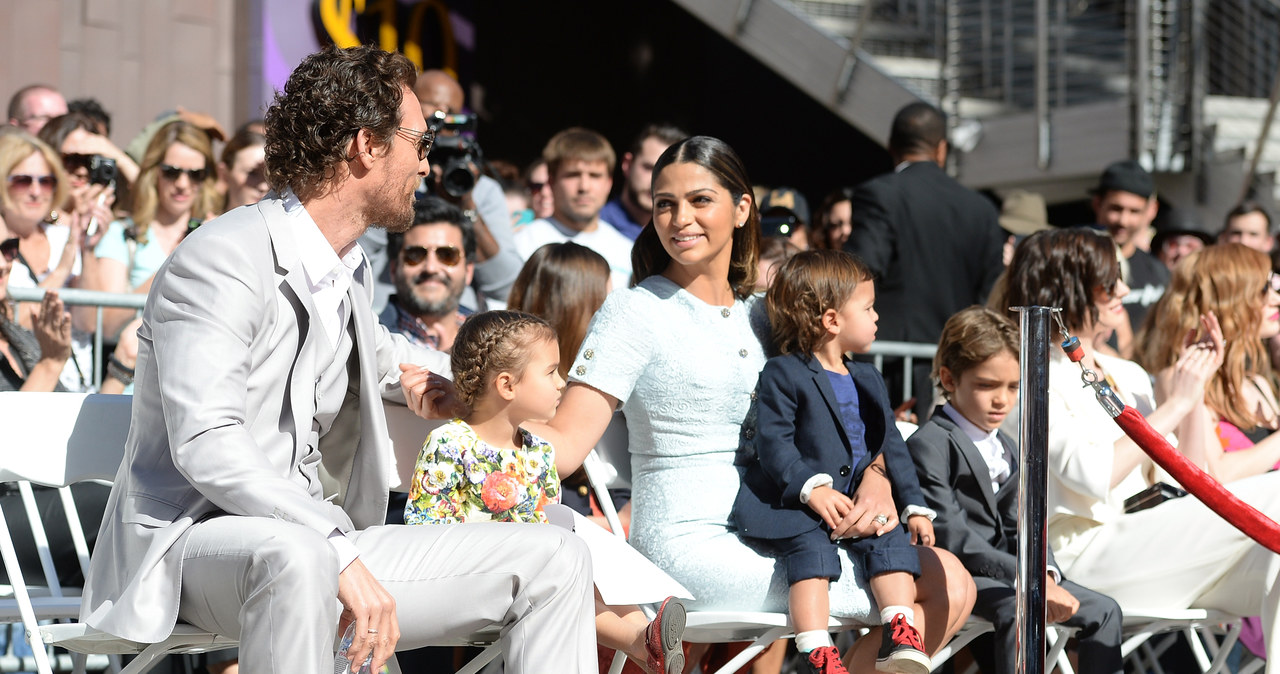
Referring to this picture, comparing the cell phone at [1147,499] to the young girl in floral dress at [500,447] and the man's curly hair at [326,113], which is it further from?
the man's curly hair at [326,113]

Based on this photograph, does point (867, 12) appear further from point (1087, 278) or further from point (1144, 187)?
point (1087, 278)

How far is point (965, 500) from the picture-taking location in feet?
12.5

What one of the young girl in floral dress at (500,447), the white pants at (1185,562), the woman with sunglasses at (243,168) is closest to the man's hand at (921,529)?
the white pants at (1185,562)

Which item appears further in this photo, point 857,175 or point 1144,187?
point 857,175

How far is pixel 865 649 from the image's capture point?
3.52m

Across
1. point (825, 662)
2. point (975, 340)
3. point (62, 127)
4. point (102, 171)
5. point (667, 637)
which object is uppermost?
point (62, 127)

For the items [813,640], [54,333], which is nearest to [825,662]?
[813,640]

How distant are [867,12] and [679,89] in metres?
2.74


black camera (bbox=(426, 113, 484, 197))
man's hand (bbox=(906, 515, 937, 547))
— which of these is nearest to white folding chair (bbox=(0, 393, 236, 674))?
man's hand (bbox=(906, 515, 937, 547))

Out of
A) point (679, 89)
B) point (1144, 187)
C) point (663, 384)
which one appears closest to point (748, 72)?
point (679, 89)

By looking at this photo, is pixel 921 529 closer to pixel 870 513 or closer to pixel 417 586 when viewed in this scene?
pixel 870 513

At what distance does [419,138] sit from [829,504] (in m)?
1.30

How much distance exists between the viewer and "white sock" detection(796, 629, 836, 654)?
3260 millimetres

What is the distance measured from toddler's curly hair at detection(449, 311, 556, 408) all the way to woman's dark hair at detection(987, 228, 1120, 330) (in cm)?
170
